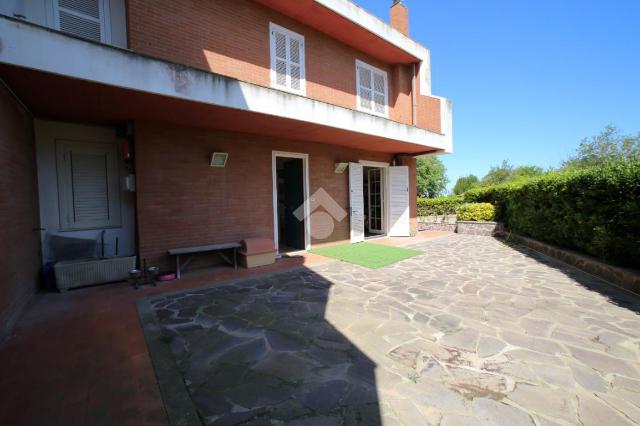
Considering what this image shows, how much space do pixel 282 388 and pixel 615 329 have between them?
401 cm

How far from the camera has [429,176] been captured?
31.0 m

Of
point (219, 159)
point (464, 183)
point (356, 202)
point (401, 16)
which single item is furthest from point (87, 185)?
point (464, 183)

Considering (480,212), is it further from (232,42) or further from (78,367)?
(78,367)

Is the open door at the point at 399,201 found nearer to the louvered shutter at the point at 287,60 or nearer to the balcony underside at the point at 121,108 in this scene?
the balcony underside at the point at 121,108

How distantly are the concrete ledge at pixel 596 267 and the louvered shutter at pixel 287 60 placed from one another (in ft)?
25.1

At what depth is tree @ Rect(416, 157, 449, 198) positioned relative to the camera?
3084 centimetres

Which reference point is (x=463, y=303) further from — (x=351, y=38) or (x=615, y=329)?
(x=351, y=38)

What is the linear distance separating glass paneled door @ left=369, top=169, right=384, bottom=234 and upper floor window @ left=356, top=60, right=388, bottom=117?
2.45 m

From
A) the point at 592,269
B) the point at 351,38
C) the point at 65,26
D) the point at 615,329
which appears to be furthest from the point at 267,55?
the point at 592,269

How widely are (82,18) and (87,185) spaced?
10.1 ft

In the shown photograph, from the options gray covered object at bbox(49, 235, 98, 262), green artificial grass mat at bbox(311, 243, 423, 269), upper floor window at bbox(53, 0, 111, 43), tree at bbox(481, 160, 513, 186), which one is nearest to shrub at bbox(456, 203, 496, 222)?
green artificial grass mat at bbox(311, 243, 423, 269)

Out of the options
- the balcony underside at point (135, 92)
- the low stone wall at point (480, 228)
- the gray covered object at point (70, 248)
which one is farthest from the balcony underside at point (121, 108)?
the low stone wall at point (480, 228)

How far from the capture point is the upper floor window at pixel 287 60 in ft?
23.6

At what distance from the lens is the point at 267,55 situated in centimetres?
706
